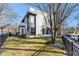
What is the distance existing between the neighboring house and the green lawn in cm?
10

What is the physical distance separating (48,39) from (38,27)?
224 mm

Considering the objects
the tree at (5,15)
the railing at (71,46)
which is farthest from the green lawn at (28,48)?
the tree at (5,15)

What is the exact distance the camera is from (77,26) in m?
3.45


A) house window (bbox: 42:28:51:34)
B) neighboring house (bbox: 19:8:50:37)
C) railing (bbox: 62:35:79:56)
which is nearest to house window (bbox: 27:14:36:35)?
neighboring house (bbox: 19:8:50:37)

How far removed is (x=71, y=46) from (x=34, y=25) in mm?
603

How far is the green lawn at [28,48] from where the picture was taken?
3.45 m

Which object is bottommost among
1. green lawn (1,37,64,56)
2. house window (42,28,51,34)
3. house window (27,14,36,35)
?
green lawn (1,37,64,56)

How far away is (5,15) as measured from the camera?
137 inches

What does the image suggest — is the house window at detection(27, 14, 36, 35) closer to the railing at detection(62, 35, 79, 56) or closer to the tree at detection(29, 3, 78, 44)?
the tree at detection(29, 3, 78, 44)

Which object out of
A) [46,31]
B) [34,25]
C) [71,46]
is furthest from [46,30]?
[71,46]

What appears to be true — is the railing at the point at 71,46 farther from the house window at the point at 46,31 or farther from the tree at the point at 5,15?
the tree at the point at 5,15

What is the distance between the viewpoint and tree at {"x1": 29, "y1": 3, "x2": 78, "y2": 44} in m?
→ 3.43

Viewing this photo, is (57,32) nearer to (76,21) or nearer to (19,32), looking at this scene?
(76,21)

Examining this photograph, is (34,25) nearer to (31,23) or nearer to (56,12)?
(31,23)
